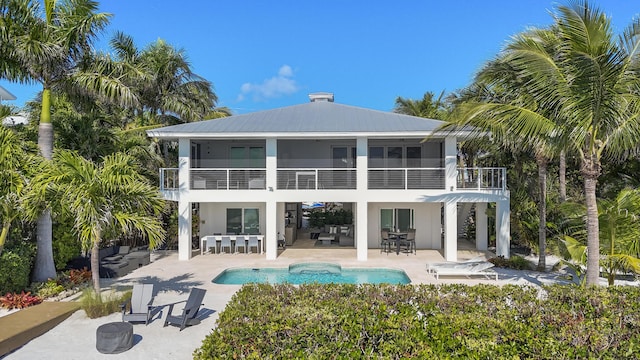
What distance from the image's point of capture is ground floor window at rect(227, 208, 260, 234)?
1988 cm

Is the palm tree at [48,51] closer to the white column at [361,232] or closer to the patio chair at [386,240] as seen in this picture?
the white column at [361,232]

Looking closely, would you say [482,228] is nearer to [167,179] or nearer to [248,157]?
[248,157]

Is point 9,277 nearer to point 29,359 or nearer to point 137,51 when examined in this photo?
point 29,359

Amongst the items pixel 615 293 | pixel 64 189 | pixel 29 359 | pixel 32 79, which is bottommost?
pixel 29 359

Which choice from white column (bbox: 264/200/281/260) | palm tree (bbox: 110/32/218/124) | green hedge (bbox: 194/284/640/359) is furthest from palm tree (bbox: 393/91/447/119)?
green hedge (bbox: 194/284/640/359)

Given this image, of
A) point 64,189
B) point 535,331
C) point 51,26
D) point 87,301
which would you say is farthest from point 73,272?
point 535,331

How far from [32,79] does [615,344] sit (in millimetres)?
16647

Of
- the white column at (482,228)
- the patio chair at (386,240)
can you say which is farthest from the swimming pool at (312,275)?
the white column at (482,228)

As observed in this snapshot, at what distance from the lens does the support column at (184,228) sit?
16594mm

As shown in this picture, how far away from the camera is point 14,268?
10.4 meters

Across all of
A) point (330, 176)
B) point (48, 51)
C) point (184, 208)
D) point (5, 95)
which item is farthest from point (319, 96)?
point (5, 95)

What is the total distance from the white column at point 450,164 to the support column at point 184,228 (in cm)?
1207

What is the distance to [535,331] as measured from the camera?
580 cm

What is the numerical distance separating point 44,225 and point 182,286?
487cm
